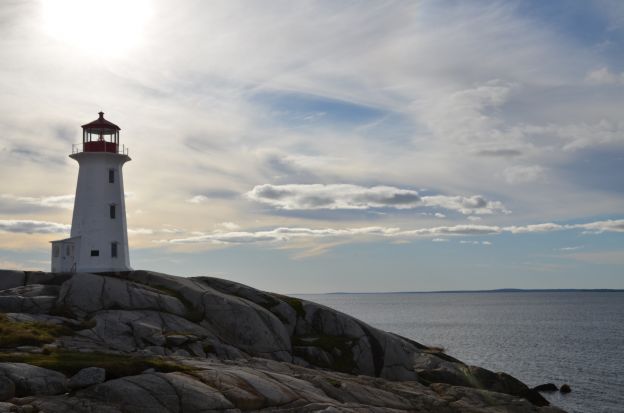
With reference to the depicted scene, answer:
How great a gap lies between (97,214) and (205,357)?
75.7 feet

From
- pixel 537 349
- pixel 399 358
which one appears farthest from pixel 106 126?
pixel 537 349

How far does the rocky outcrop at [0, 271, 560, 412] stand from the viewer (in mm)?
29766

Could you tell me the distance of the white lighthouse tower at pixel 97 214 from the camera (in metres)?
59.7

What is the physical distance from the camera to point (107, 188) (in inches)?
2410

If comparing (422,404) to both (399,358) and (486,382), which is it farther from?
(486,382)

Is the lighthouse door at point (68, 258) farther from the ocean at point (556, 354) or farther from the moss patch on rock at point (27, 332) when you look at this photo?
the ocean at point (556, 354)

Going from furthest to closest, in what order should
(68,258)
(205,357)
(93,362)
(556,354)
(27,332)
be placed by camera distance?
(556,354)
(68,258)
(205,357)
(27,332)
(93,362)

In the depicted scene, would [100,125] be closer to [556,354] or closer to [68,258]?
[68,258]

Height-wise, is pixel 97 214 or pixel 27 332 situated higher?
pixel 97 214

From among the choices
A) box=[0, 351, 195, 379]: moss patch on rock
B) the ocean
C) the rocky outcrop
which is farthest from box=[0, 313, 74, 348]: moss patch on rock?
the ocean

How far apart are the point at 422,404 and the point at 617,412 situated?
28736 millimetres

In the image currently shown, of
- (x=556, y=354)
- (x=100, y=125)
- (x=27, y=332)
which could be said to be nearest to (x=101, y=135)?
(x=100, y=125)

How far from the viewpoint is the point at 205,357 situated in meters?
44.0

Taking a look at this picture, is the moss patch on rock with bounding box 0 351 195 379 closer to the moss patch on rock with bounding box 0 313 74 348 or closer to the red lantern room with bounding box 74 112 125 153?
the moss patch on rock with bounding box 0 313 74 348
